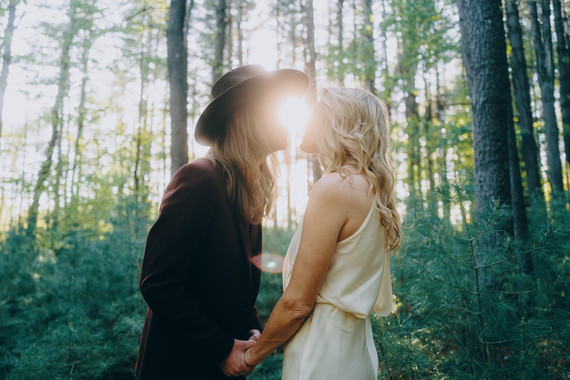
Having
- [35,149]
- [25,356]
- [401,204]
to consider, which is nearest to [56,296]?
[25,356]

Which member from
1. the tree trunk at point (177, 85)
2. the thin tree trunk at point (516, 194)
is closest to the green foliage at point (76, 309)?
the tree trunk at point (177, 85)

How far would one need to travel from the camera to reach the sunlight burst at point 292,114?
2.11 metres

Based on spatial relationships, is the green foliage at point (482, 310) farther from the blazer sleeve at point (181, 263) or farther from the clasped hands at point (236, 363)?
the blazer sleeve at point (181, 263)

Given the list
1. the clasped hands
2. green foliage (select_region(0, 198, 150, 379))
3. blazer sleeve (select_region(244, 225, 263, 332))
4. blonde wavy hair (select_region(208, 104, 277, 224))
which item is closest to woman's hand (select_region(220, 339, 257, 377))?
the clasped hands

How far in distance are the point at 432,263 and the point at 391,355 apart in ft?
2.63

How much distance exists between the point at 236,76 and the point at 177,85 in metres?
4.17

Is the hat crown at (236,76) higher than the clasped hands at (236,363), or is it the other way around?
the hat crown at (236,76)

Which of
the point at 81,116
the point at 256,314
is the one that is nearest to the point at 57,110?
the point at 81,116

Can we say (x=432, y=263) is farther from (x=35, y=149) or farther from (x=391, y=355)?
(x=35, y=149)

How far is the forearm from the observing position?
63.9 inches

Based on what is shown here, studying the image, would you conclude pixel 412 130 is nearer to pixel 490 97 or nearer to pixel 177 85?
pixel 490 97

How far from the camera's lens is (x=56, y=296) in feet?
17.1

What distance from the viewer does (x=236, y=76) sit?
2.12m

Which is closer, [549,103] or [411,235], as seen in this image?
[411,235]
